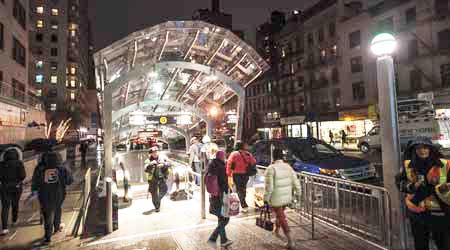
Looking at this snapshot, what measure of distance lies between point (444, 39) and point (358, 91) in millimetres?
8692

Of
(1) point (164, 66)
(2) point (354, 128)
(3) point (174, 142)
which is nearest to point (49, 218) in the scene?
(1) point (164, 66)

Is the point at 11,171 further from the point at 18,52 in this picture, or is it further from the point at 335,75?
the point at 335,75

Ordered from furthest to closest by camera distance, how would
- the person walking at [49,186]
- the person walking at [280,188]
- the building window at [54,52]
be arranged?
the building window at [54,52] → the person walking at [49,186] → the person walking at [280,188]

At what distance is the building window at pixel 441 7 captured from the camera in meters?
22.2

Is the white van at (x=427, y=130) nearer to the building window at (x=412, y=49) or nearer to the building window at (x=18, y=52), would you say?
the building window at (x=412, y=49)

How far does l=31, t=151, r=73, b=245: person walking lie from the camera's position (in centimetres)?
569

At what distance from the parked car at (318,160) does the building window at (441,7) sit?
20.5 metres

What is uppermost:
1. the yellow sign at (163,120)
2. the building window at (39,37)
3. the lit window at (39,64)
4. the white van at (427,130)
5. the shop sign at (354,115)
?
the building window at (39,37)

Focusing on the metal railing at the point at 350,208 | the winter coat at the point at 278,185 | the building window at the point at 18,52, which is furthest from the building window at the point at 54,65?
the winter coat at the point at 278,185

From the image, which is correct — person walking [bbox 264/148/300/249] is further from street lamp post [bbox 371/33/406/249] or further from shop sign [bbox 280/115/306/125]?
shop sign [bbox 280/115/306/125]

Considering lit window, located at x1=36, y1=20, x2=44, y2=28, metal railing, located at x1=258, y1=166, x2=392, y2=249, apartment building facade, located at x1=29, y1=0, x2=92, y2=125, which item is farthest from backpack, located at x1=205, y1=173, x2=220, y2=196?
lit window, located at x1=36, y1=20, x2=44, y2=28

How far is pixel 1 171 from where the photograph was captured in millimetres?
6270

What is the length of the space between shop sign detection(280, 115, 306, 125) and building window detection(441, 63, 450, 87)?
15.0m

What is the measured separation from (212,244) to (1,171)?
16.3 ft
